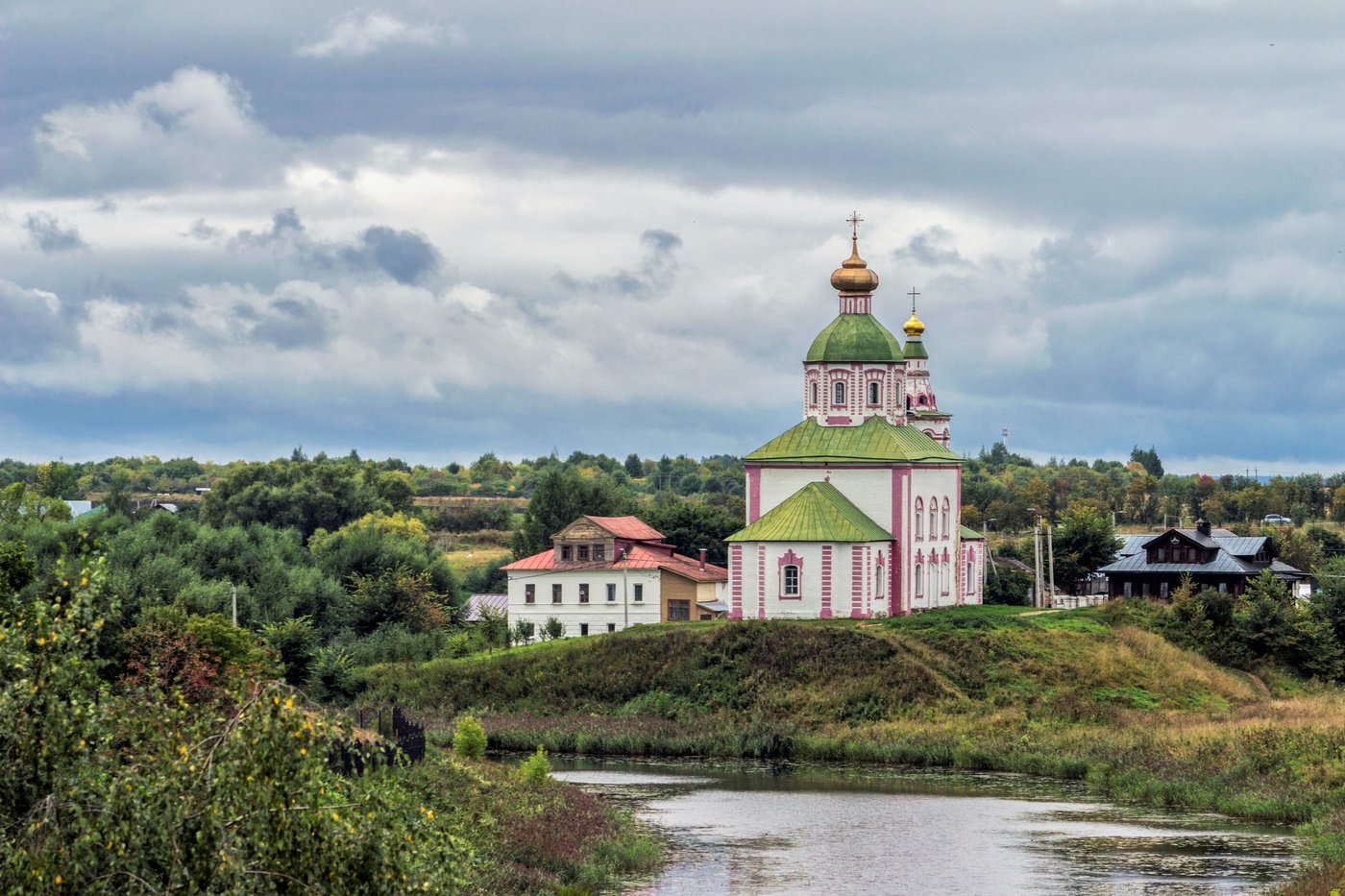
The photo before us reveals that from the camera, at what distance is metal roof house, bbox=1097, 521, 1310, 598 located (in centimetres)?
6688

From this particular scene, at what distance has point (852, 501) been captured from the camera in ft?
186

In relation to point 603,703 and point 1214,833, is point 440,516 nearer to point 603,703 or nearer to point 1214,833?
point 603,703

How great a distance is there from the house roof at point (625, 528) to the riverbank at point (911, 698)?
452 inches

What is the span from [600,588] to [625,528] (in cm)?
418

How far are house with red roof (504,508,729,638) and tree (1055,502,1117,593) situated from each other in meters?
15.9

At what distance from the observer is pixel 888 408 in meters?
59.6

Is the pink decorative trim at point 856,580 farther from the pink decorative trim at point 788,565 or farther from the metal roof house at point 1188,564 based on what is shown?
the metal roof house at point 1188,564

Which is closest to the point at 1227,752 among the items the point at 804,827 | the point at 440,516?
the point at 804,827

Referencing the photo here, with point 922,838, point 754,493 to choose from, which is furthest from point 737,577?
point 922,838

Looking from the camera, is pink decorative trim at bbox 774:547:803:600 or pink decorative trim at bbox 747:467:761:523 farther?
pink decorative trim at bbox 747:467:761:523

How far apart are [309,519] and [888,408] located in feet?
165

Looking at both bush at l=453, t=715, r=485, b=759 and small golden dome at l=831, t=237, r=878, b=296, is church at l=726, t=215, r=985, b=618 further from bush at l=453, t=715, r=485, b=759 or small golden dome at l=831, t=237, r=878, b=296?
bush at l=453, t=715, r=485, b=759

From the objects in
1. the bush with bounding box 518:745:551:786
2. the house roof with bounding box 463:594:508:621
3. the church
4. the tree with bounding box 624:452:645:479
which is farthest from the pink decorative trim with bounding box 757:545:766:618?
the tree with bounding box 624:452:645:479

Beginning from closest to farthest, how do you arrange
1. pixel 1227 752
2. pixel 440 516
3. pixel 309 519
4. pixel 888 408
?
1. pixel 1227 752
2. pixel 888 408
3. pixel 309 519
4. pixel 440 516
